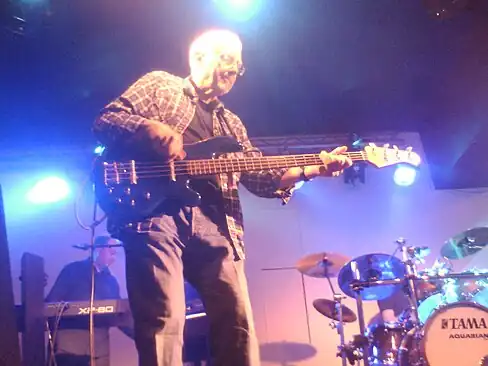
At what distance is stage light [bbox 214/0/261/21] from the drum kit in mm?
2419

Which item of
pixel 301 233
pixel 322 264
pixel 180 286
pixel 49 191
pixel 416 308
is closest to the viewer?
pixel 180 286

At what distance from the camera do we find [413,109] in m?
6.78

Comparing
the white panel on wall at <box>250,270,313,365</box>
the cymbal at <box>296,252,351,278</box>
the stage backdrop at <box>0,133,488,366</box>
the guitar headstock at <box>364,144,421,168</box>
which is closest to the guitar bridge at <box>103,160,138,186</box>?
the guitar headstock at <box>364,144,421,168</box>

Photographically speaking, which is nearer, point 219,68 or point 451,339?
point 219,68

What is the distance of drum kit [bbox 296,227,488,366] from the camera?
4.14 meters

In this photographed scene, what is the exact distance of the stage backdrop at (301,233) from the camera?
632 cm

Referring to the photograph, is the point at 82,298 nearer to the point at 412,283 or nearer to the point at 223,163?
the point at 412,283

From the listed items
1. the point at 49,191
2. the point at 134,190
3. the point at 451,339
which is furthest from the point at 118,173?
the point at 49,191

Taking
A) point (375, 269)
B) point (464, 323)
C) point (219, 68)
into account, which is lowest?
point (464, 323)

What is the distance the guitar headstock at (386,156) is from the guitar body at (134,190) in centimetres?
130

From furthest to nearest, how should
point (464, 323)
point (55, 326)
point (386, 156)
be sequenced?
point (464, 323)
point (55, 326)
point (386, 156)

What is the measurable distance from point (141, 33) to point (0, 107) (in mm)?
2031

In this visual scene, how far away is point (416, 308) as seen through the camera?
4.38m

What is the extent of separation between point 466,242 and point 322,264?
149 cm
